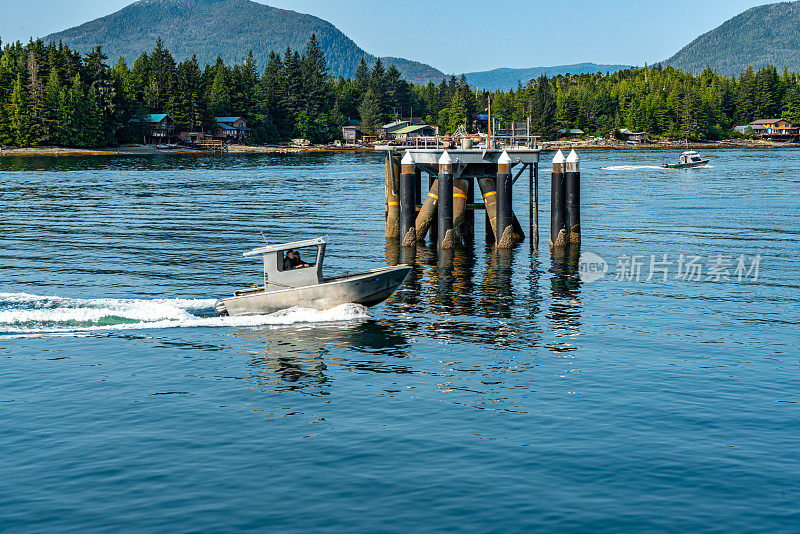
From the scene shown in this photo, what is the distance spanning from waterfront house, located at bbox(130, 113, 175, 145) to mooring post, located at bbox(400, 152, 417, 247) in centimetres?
15966

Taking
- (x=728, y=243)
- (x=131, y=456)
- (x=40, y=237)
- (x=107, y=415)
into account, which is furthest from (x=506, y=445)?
(x=40, y=237)

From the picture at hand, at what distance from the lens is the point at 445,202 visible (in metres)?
41.2

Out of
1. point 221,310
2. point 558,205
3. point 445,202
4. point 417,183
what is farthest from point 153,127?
point 221,310

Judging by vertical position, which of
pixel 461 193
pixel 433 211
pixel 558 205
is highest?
pixel 461 193

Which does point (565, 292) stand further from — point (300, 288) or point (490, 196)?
point (300, 288)

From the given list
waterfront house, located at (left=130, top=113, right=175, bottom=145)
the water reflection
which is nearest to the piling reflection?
the water reflection

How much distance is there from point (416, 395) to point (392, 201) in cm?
2622

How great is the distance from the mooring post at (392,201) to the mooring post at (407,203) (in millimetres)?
2846

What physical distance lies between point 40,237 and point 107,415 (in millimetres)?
34790

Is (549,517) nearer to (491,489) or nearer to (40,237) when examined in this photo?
(491,489)

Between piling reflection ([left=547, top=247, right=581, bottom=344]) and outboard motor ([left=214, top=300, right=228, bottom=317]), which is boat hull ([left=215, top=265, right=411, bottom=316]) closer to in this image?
outboard motor ([left=214, top=300, right=228, bottom=317])

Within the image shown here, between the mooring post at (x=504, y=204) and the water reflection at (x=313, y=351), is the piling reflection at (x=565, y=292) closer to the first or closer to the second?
the mooring post at (x=504, y=204)

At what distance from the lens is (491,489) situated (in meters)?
15.8

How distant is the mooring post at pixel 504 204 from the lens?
40.2 meters
